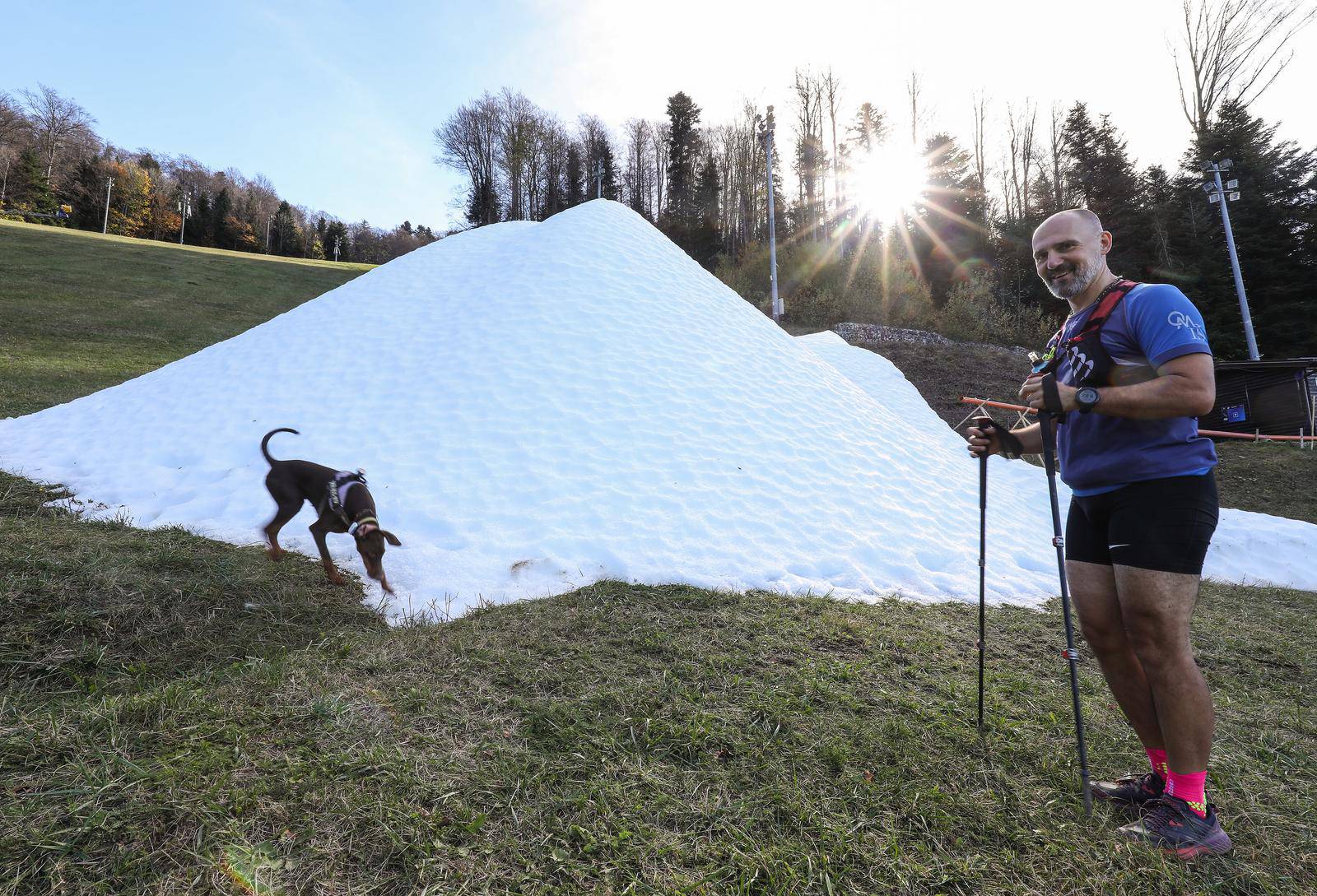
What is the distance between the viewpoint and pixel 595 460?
600cm

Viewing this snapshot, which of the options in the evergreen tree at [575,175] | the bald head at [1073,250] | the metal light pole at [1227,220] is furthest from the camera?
the evergreen tree at [575,175]

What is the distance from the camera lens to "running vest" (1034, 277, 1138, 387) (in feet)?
6.95

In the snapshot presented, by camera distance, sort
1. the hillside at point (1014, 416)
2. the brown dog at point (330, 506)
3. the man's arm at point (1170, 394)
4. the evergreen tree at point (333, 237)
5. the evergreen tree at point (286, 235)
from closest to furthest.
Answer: the man's arm at point (1170, 394) → the brown dog at point (330, 506) → the hillside at point (1014, 416) → the evergreen tree at point (286, 235) → the evergreen tree at point (333, 237)

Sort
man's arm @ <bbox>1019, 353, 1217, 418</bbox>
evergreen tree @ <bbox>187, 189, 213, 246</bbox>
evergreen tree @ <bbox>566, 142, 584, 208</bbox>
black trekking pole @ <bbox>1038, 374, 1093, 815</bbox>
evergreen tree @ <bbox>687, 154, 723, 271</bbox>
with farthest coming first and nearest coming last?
evergreen tree @ <bbox>187, 189, 213, 246</bbox> < evergreen tree @ <bbox>566, 142, 584, 208</bbox> < evergreen tree @ <bbox>687, 154, 723, 271</bbox> < black trekking pole @ <bbox>1038, 374, 1093, 815</bbox> < man's arm @ <bbox>1019, 353, 1217, 418</bbox>

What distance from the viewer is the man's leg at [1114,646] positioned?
83.2 inches

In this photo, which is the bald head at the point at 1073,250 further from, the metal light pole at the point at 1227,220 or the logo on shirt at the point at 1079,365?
the metal light pole at the point at 1227,220

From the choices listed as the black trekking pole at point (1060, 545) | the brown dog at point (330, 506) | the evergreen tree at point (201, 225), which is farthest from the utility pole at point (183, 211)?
the black trekking pole at point (1060, 545)

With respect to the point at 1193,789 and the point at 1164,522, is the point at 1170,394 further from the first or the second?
the point at 1193,789

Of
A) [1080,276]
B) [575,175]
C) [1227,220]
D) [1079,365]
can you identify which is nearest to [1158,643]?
[1079,365]

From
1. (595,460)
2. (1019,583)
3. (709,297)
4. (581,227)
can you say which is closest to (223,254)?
(581,227)

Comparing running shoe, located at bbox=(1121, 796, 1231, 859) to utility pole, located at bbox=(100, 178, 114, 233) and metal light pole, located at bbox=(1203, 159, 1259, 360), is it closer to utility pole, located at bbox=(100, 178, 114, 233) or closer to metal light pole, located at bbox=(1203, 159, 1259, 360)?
metal light pole, located at bbox=(1203, 159, 1259, 360)

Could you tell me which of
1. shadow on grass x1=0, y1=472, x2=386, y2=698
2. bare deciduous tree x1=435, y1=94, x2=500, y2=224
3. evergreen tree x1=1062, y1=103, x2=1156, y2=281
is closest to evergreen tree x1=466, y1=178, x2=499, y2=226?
bare deciduous tree x1=435, y1=94, x2=500, y2=224

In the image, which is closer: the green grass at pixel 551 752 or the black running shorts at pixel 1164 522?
the green grass at pixel 551 752

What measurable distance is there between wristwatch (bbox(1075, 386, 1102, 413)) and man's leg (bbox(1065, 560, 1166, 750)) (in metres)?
0.61
